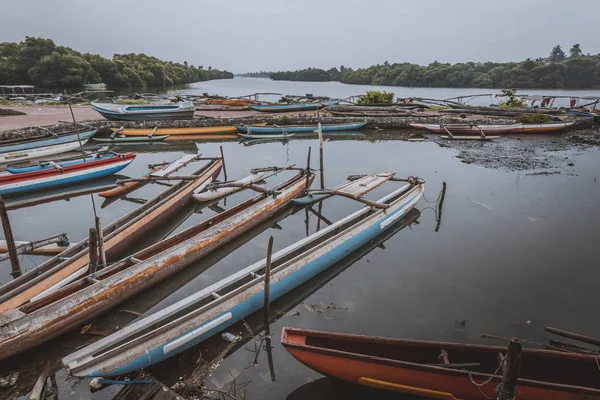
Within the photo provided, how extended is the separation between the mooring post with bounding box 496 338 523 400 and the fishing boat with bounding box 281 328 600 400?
37 centimetres

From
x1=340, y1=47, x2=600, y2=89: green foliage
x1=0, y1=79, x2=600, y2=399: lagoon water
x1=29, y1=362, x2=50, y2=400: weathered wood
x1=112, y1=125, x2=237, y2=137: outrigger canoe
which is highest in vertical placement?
x1=340, y1=47, x2=600, y2=89: green foliage

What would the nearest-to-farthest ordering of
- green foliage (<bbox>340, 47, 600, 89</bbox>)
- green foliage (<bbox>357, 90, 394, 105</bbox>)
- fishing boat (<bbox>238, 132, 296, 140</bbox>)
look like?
1. fishing boat (<bbox>238, 132, 296, 140</bbox>)
2. green foliage (<bbox>357, 90, 394, 105</bbox>)
3. green foliage (<bbox>340, 47, 600, 89</bbox>)

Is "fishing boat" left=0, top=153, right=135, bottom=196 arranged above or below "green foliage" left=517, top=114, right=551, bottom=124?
below

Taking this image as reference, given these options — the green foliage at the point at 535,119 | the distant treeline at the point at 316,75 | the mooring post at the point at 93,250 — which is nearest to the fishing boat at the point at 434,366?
the mooring post at the point at 93,250

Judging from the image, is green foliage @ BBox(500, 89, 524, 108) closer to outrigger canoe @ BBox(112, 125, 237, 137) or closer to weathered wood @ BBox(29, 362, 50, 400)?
outrigger canoe @ BBox(112, 125, 237, 137)

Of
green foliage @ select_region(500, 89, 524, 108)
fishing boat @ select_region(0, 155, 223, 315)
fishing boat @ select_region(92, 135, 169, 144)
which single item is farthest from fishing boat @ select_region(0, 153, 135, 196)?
green foliage @ select_region(500, 89, 524, 108)

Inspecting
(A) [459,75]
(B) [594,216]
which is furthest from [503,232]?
(A) [459,75]

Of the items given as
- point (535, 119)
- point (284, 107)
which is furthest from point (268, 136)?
point (535, 119)

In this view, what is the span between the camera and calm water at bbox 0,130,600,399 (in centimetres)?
655

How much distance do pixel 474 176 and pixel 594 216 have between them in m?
5.66

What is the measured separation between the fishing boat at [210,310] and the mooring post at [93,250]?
2.20 meters

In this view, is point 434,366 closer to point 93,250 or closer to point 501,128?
point 93,250

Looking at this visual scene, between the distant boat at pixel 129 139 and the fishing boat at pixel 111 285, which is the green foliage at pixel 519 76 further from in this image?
the fishing boat at pixel 111 285

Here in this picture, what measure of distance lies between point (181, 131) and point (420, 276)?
2371 centimetres
